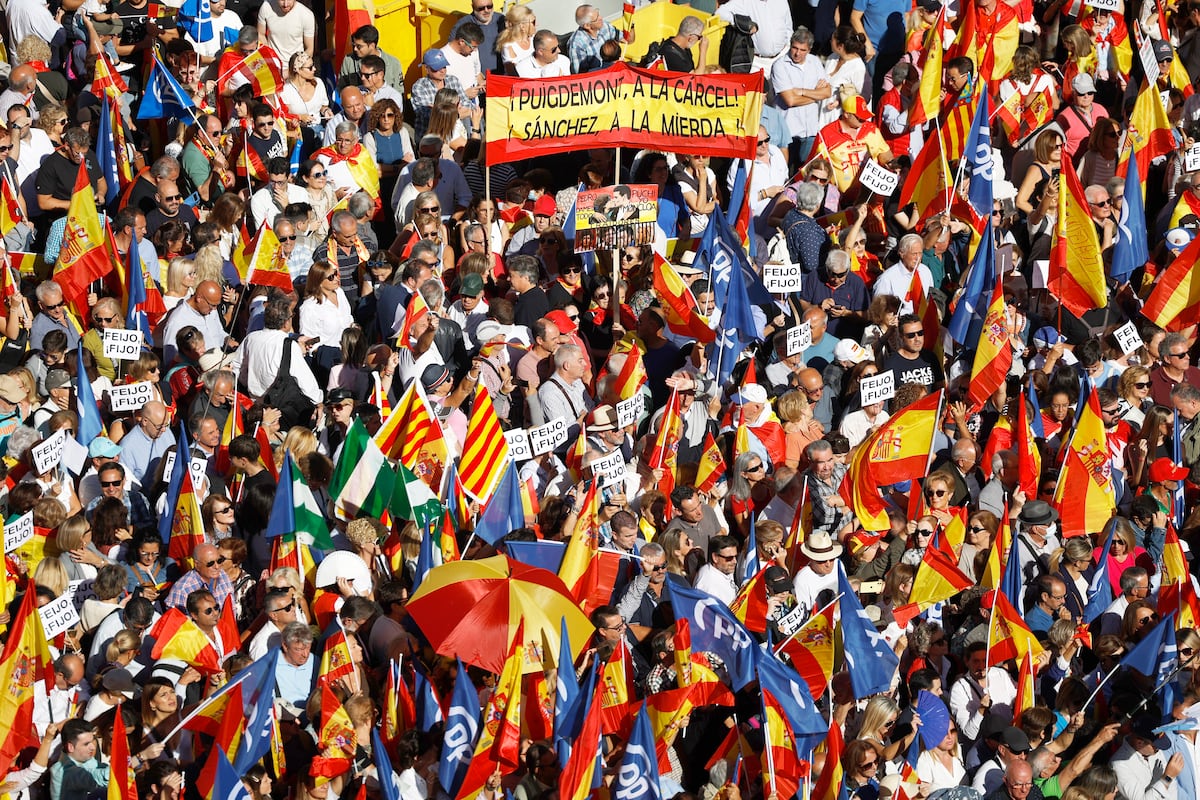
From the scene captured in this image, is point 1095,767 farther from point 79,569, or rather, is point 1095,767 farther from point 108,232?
point 108,232

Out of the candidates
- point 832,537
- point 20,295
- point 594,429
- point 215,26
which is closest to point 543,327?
point 594,429

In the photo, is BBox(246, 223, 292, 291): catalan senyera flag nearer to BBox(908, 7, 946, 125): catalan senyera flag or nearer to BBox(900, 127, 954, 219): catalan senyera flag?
BBox(900, 127, 954, 219): catalan senyera flag

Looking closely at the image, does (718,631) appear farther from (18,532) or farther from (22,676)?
(18,532)

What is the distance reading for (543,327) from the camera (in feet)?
54.8

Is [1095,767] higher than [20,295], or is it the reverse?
[20,295]

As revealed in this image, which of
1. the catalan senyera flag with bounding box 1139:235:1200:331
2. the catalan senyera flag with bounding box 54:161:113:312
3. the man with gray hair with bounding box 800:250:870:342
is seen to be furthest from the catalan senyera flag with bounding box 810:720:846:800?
the catalan senyera flag with bounding box 54:161:113:312

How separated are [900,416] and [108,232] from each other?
5.17 metres

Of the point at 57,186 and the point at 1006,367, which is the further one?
the point at 57,186

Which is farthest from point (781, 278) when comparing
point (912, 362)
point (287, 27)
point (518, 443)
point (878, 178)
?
point (287, 27)

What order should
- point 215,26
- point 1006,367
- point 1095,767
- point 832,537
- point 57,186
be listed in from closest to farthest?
point 1095,767 < point 832,537 < point 1006,367 < point 57,186 < point 215,26

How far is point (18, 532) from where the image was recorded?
51.0ft

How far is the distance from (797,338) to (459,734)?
164 inches

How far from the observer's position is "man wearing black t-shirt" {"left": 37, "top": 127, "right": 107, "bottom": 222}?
A: 18.6 m

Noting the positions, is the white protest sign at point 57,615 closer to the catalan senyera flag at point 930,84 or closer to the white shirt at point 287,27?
the white shirt at point 287,27
